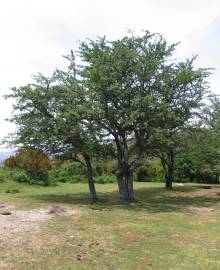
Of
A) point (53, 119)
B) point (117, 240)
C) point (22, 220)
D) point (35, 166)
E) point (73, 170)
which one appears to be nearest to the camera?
point (117, 240)

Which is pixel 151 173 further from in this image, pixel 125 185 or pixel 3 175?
pixel 125 185

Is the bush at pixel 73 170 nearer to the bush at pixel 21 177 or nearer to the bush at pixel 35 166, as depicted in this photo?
the bush at pixel 35 166

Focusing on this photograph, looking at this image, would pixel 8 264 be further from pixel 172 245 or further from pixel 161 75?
pixel 161 75

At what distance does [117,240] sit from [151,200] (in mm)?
11924

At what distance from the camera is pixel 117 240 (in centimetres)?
1193

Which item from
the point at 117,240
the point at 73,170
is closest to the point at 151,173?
the point at 73,170

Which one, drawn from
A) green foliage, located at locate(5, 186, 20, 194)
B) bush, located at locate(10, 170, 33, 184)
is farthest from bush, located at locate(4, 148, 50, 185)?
green foliage, located at locate(5, 186, 20, 194)

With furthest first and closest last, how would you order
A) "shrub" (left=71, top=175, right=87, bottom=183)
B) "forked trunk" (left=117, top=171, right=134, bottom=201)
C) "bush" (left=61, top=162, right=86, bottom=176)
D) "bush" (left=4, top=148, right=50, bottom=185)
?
"bush" (left=61, top=162, right=86, bottom=176)
"shrub" (left=71, top=175, right=87, bottom=183)
"bush" (left=4, top=148, right=50, bottom=185)
"forked trunk" (left=117, top=171, right=134, bottom=201)

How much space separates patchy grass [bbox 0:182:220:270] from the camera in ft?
31.2

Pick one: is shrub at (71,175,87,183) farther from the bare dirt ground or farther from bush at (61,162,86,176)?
the bare dirt ground

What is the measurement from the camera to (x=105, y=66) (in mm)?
20938

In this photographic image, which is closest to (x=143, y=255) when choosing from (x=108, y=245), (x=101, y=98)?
(x=108, y=245)

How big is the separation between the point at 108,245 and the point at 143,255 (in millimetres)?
1272

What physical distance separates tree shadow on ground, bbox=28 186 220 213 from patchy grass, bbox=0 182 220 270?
267 millimetres
